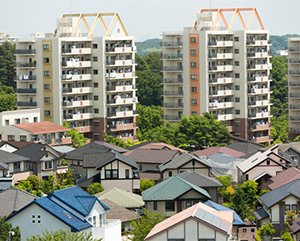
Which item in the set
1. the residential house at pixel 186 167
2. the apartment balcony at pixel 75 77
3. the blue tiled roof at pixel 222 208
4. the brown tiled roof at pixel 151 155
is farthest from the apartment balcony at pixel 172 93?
the blue tiled roof at pixel 222 208

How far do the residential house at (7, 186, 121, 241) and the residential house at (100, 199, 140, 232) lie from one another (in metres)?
5.48

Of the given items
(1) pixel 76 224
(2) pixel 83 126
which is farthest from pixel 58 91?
(1) pixel 76 224

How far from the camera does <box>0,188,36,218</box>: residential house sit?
4488 centimetres

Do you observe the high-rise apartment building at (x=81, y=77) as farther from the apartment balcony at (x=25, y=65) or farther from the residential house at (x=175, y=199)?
the residential house at (x=175, y=199)

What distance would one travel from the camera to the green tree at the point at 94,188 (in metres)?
58.8

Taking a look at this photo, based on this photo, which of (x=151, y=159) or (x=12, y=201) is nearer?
(x=12, y=201)

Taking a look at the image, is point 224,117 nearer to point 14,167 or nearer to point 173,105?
point 173,105

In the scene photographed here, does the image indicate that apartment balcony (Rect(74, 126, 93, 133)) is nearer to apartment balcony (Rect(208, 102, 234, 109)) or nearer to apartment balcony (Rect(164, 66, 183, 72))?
apartment balcony (Rect(164, 66, 183, 72))

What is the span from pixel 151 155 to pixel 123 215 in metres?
14.3

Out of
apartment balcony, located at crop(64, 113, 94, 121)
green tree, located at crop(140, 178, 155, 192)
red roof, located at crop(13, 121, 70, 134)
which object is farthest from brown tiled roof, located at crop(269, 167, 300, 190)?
apartment balcony, located at crop(64, 113, 94, 121)

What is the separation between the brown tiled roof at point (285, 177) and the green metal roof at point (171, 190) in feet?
19.1

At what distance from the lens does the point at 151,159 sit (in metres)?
66.0

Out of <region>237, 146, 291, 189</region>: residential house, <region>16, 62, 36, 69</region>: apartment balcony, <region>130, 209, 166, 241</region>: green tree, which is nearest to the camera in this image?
<region>130, 209, 166, 241</region>: green tree

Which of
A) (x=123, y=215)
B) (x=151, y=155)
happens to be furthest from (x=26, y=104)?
(x=123, y=215)
